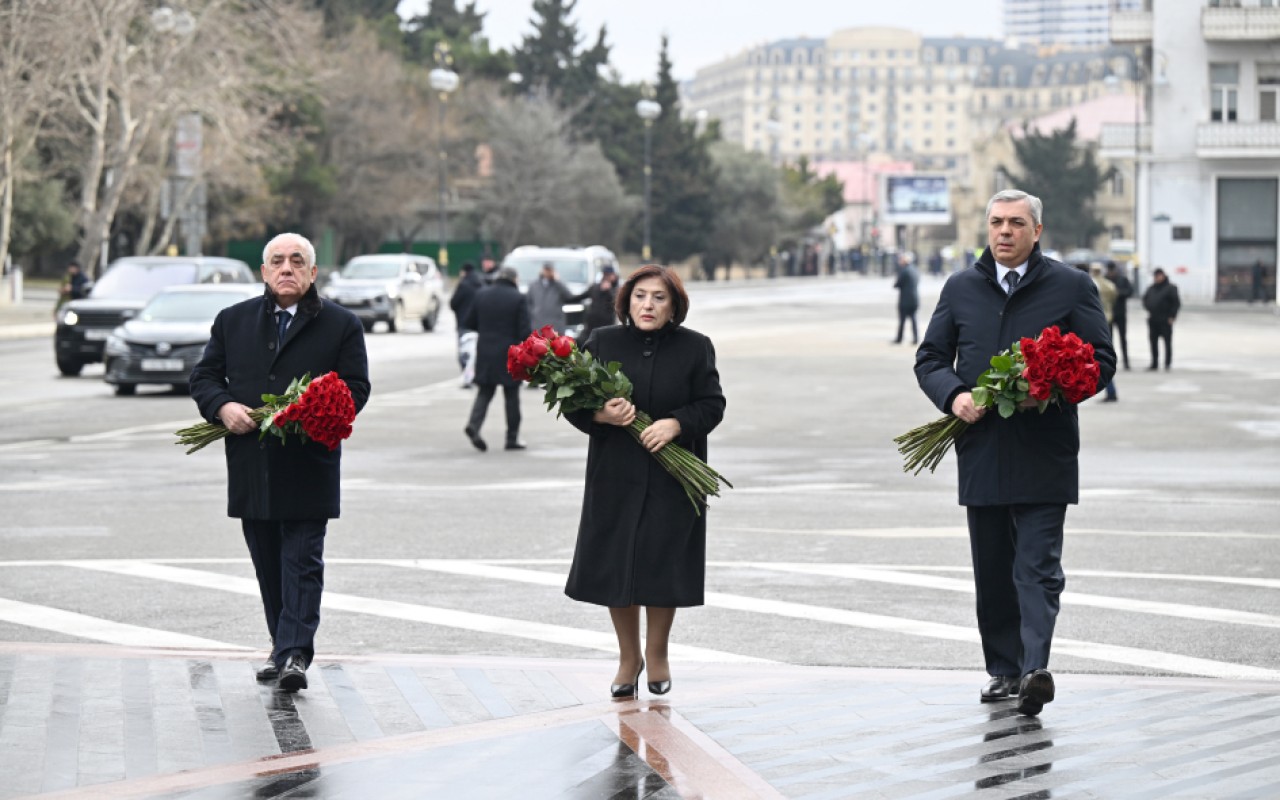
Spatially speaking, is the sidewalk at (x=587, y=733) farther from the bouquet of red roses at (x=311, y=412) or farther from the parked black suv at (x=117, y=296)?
the parked black suv at (x=117, y=296)

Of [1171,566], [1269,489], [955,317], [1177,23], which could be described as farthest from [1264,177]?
[955,317]

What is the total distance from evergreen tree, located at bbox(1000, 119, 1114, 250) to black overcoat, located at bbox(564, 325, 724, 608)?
133677mm

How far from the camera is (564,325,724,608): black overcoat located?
25.0ft

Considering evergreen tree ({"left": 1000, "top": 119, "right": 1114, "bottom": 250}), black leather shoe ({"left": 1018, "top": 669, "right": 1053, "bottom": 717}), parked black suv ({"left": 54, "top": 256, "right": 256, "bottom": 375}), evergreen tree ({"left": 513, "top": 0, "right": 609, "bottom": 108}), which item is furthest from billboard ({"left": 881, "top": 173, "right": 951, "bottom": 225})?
black leather shoe ({"left": 1018, "top": 669, "right": 1053, "bottom": 717})

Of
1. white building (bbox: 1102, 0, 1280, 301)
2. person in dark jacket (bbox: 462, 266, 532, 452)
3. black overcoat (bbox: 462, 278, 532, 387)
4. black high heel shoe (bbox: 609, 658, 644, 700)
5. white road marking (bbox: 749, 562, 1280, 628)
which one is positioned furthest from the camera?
white building (bbox: 1102, 0, 1280, 301)

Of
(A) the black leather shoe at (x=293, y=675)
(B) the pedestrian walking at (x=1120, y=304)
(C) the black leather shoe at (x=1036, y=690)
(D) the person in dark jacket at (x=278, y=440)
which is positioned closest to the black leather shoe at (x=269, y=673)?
(D) the person in dark jacket at (x=278, y=440)

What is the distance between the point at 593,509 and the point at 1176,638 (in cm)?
325

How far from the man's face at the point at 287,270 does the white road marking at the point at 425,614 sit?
2233 millimetres

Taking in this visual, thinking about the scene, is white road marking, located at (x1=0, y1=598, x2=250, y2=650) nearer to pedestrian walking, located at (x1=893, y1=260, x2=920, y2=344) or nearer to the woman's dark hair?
the woman's dark hair

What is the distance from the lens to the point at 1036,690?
7.28 metres

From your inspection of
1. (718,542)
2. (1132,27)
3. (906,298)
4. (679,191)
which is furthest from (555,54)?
(718,542)

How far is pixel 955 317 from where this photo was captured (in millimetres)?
7754

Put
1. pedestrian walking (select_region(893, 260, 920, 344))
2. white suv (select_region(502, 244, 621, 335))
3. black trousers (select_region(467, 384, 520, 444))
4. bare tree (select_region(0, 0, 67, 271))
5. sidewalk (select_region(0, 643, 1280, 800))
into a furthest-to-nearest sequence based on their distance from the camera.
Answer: bare tree (select_region(0, 0, 67, 271)), pedestrian walking (select_region(893, 260, 920, 344)), white suv (select_region(502, 244, 621, 335)), black trousers (select_region(467, 384, 520, 444)), sidewalk (select_region(0, 643, 1280, 800))

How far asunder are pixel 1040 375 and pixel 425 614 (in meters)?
4.00
